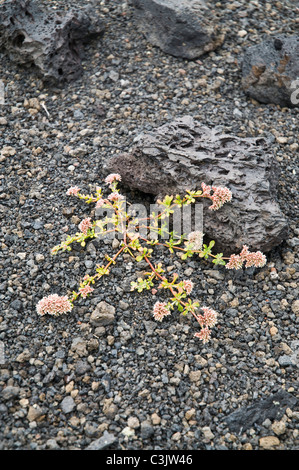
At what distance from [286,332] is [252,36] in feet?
13.0

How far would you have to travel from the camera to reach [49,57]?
215 inches

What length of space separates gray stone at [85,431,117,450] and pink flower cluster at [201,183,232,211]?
199cm

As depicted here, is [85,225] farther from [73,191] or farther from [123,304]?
[123,304]

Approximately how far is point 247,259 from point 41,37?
11.2 ft

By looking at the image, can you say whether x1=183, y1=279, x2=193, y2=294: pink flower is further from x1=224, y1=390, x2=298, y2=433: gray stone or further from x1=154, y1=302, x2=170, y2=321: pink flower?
x1=224, y1=390, x2=298, y2=433: gray stone

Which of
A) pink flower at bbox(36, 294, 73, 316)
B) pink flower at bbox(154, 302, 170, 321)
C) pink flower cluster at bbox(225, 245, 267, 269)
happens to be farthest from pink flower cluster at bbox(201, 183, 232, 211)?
pink flower at bbox(36, 294, 73, 316)

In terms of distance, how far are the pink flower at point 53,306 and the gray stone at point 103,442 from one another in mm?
1013

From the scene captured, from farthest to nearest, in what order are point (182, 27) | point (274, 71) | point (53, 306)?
point (182, 27), point (274, 71), point (53, 306)

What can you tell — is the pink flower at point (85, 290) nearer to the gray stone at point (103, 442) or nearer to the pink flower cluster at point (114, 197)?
the pink flower cluster at point (114, 197)

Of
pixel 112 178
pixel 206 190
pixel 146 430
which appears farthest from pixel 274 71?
pixel 146 430

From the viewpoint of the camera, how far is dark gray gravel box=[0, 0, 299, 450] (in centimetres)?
340

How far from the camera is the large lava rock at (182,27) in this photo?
579cm

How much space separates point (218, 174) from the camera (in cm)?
430
